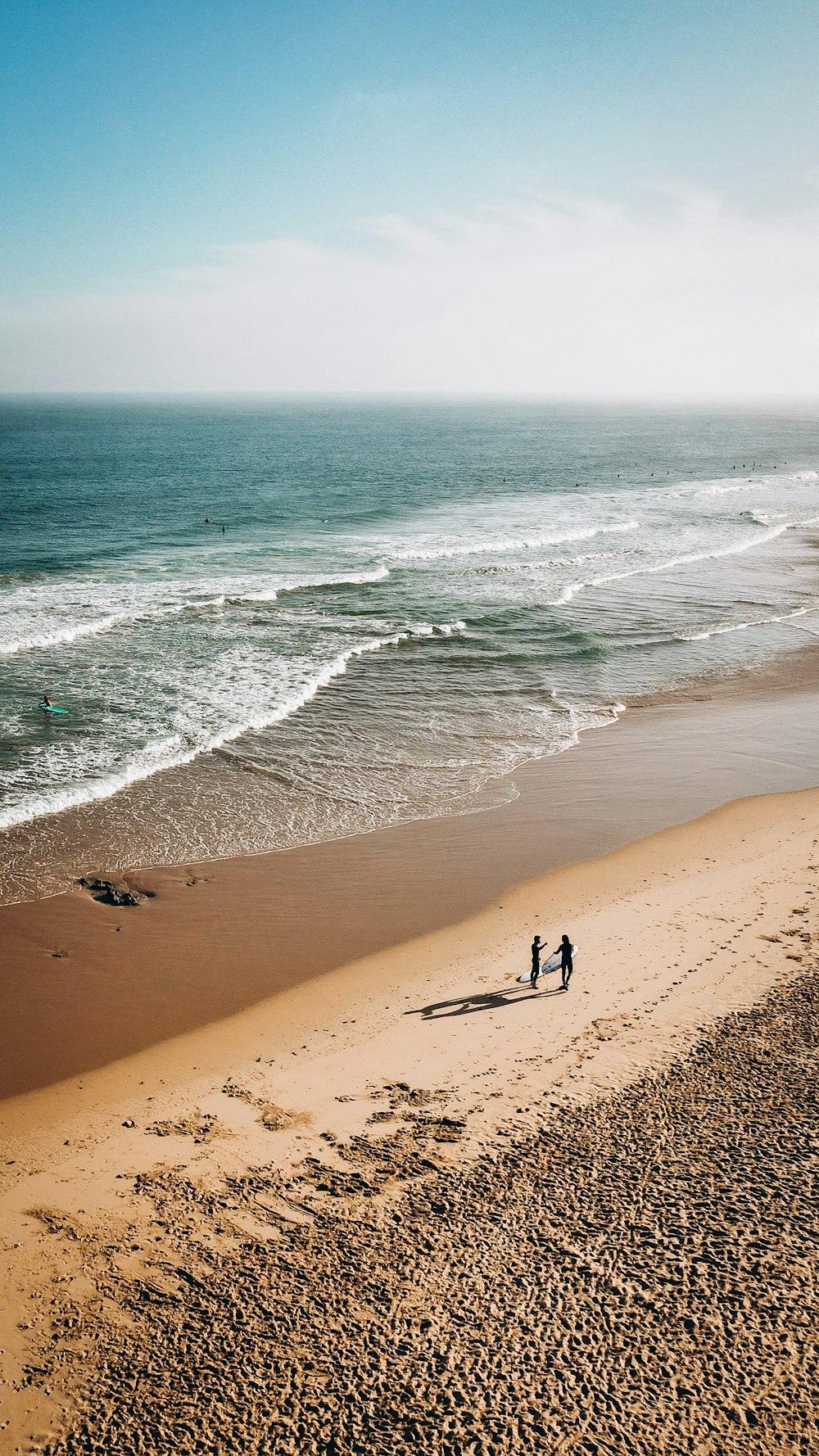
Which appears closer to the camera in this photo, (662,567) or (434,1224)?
(434,1224)

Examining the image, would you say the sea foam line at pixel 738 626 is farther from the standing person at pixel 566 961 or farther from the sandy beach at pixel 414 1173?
the standing person at pixel 566 961

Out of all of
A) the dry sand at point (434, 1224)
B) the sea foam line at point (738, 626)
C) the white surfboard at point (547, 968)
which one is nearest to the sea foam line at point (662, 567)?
the sea foam line at point (738, 626)

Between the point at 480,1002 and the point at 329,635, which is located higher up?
the point at 329,635

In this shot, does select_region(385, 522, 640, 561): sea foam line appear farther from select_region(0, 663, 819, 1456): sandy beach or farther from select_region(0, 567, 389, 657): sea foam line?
select_region(0, 663, 819, 1456): sandy beach

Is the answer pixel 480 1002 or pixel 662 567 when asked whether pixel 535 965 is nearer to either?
pixel 480 1002

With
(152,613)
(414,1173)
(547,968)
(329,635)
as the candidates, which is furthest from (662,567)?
(414,1173)

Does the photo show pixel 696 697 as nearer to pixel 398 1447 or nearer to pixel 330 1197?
pixel 330 1197
